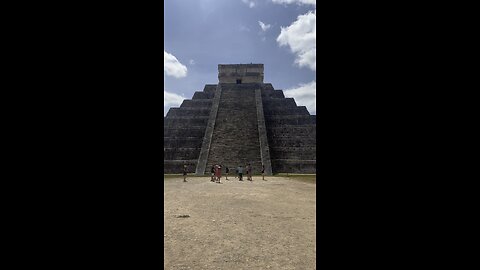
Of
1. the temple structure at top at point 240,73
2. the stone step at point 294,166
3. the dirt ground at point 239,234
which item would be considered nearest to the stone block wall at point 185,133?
the stone step at point 294,166

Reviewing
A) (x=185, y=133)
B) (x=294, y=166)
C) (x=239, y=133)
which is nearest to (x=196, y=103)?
(x=185, y=133)

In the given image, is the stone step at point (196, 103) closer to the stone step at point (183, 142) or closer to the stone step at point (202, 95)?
the stone step at point (202, 95)

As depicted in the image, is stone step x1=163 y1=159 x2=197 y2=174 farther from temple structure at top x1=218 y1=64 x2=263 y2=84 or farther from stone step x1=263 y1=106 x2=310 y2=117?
temple structure at top x1=218 y1=64 x2=263 y2=84

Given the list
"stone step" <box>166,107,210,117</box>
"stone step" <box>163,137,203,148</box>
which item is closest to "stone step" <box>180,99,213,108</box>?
"stone step" <box>166,107,210,117</box>

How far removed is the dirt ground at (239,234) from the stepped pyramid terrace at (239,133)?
1157 cm

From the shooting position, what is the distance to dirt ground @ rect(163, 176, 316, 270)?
3.96 m

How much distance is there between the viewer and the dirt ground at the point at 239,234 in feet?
13.0

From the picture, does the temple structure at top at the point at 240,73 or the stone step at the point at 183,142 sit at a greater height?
the temple structure at top at the point at 240,73

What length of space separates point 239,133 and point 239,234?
20.0 m

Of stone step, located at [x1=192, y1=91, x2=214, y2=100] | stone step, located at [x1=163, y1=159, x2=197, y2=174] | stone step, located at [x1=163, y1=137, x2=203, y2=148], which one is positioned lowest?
stone step, located at [x1=163, y1=159, x2=197, y2=174]

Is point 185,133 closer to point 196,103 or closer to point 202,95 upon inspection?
point 196,103

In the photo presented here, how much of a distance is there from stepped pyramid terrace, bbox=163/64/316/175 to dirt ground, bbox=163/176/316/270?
11.6m
